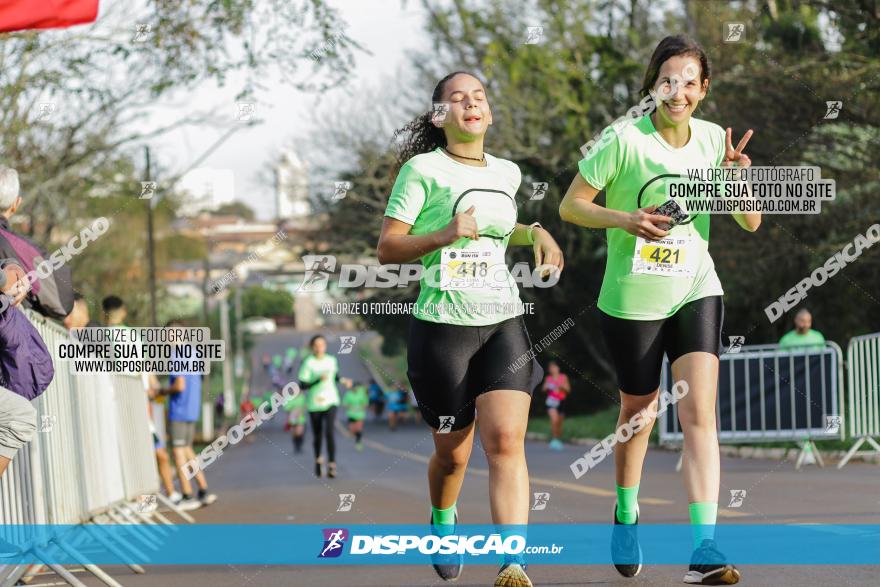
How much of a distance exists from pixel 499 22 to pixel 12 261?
23975 mm

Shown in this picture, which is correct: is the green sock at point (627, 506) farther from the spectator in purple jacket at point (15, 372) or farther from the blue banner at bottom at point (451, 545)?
the spectator in purple jacket at point (15, 372)

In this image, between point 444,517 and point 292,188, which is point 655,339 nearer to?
point 444,517

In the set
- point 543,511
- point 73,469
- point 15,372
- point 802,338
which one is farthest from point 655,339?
point 802,338

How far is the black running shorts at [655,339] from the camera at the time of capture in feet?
19.0

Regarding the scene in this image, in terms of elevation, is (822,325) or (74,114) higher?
(74,114)

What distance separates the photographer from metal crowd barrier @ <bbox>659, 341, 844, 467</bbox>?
1442cm

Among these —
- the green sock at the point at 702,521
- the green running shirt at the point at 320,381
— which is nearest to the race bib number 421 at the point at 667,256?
the green sock at the point at 702,521

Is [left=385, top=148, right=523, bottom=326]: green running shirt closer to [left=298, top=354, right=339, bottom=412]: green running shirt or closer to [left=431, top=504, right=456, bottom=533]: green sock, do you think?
[left=431, top=504, right=456, bottom=533]: green sock

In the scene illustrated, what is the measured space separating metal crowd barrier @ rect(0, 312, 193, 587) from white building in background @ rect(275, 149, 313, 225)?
2764 centimetres

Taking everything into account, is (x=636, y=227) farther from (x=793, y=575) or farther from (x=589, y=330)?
(x=589, y=330)

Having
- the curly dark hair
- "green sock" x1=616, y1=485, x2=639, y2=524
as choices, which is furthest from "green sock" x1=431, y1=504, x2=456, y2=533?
the curly dark hair

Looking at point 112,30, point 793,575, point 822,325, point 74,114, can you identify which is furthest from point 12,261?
point 822,325

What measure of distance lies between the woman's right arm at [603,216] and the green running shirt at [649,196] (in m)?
0.07

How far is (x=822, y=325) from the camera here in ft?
85.9
